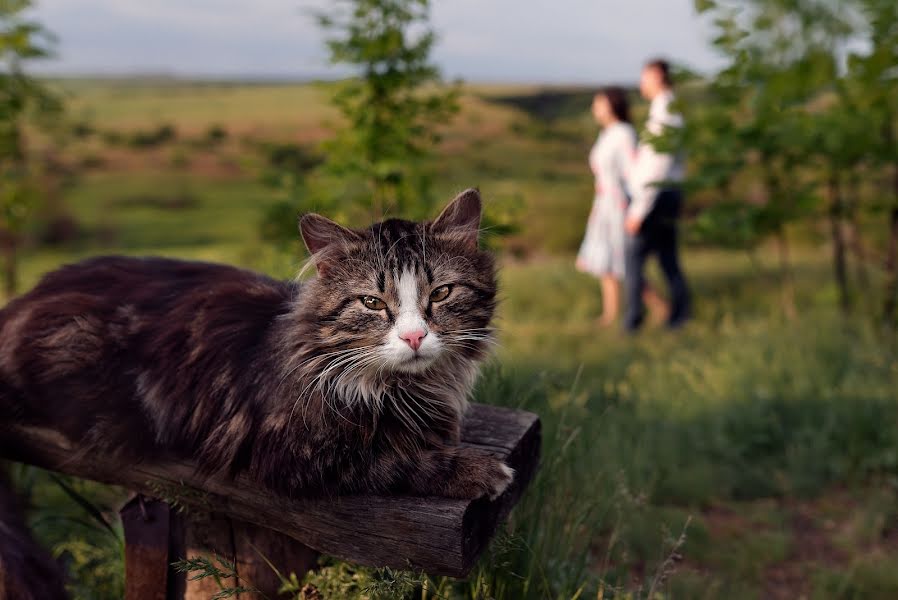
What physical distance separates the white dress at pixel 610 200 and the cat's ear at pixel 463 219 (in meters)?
5.44

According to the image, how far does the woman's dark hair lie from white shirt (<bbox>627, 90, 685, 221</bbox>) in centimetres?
36

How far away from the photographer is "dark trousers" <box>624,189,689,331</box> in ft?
24.2

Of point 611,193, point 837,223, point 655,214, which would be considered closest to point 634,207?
point 655,214

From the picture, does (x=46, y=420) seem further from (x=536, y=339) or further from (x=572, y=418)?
(x=536, y=339)

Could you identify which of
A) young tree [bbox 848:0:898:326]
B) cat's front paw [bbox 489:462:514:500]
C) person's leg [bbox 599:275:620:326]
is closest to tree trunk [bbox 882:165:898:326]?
young tree [bbox 848:0:898:326]

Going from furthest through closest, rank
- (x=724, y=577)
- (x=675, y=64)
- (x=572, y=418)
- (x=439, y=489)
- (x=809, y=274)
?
(x=809, y=274)
(x=675, y=64)
(x=572, y=418)
(x=724, y=577)
(x=439, y=489)

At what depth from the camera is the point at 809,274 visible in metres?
9.53

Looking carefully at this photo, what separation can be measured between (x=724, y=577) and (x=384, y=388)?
2.31 metres

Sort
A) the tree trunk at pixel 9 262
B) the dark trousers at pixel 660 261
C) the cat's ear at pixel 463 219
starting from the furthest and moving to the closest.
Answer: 1. the tree trunk at pixel 9 262
2. the dark trousers at pixel 660 261
3. the cat's ear at pixel 463 219

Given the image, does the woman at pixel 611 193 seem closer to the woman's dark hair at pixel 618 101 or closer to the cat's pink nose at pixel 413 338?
the woman's dark hair at pixel 618 101

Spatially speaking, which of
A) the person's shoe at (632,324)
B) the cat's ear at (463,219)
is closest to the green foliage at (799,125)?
the person's shoe at (632,324)

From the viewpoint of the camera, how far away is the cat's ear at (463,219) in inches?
93.3

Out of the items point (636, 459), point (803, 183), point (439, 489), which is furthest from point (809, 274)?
point (439, 489)

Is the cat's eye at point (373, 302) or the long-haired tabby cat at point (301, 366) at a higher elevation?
the cat's eye at point (373, 302)
